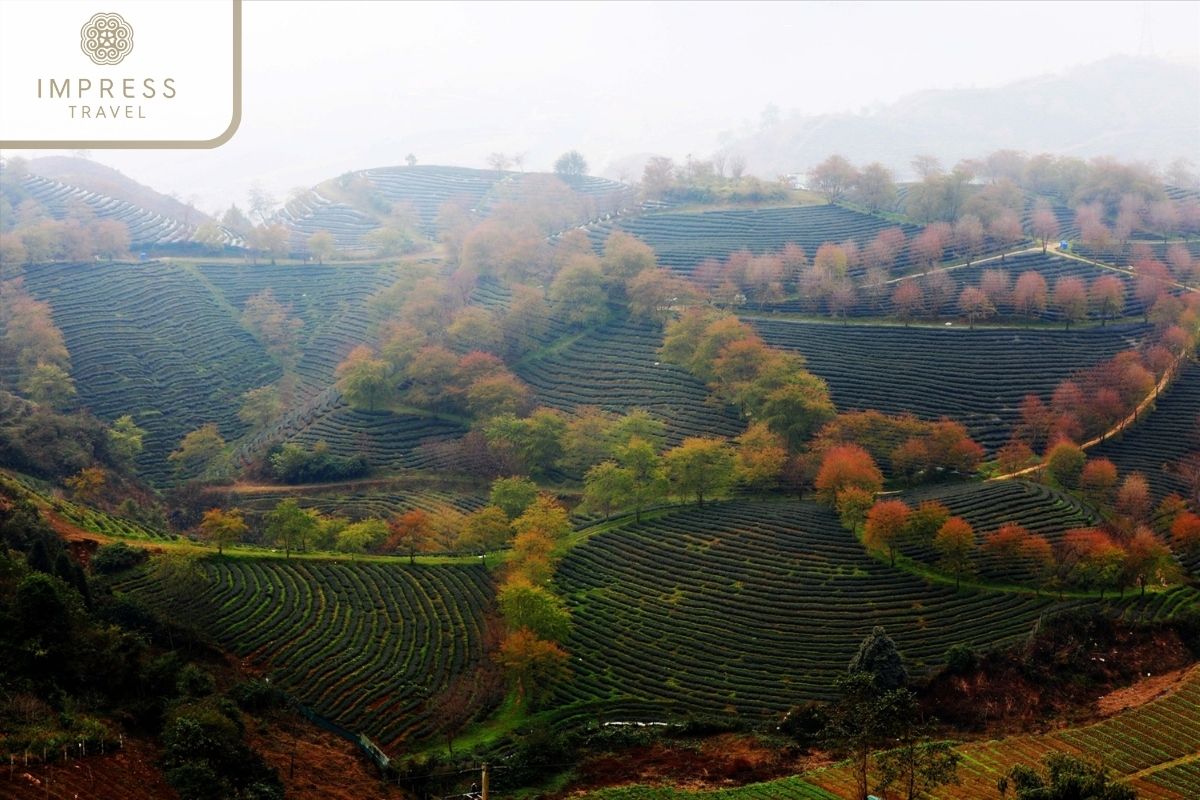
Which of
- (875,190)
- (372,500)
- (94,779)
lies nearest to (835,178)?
(875,190)

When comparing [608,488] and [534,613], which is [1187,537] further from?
[534,613]

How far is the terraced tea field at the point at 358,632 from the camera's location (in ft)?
115

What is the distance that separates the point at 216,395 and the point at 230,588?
31.8 metres

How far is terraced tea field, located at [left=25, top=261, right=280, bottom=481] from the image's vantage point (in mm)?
65375

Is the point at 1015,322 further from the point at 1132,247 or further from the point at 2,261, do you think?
the point at 2,261

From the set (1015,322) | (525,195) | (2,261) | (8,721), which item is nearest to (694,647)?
(8,721)

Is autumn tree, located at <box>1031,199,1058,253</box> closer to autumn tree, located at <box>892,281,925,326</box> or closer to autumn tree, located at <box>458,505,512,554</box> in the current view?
autumn tree, located at <box>892,281,925,326</box>

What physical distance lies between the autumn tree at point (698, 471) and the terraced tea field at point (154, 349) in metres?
30.1

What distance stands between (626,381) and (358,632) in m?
29.4

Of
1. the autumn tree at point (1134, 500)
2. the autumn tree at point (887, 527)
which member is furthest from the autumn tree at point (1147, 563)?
the autumn tree at point (887, 527)

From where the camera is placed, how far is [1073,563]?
136ft

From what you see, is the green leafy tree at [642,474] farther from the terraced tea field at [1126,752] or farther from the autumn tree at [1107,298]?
the autumn tree at [1107,298]

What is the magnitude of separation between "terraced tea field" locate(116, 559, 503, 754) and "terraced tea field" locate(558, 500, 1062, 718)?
3950 mm

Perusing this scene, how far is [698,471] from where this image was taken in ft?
164
